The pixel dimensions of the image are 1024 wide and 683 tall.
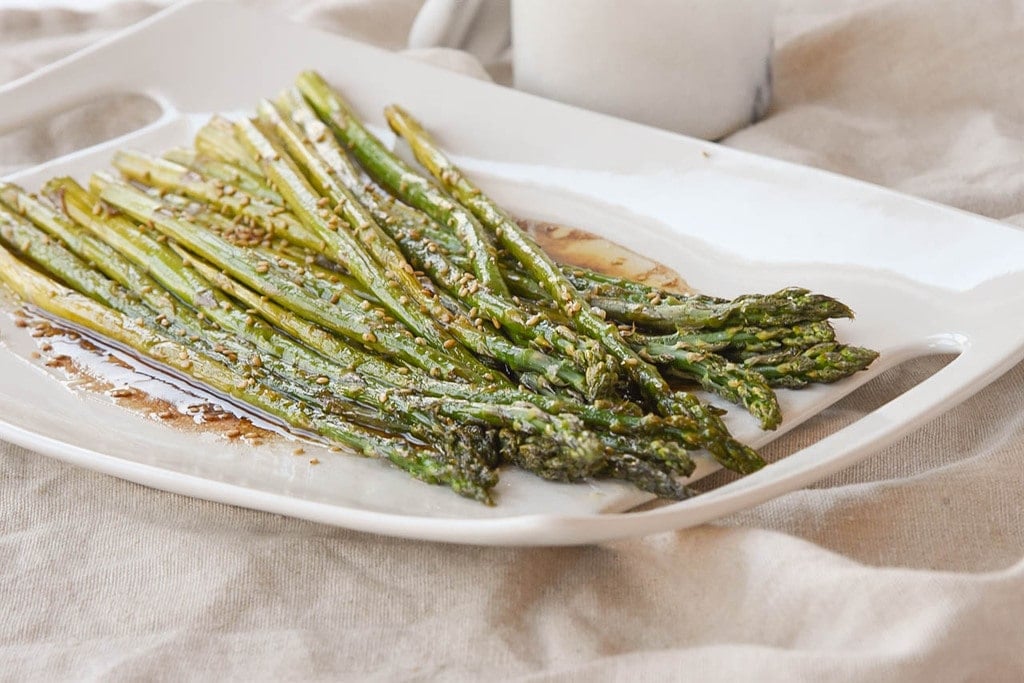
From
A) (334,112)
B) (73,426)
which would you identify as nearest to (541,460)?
(73,426)

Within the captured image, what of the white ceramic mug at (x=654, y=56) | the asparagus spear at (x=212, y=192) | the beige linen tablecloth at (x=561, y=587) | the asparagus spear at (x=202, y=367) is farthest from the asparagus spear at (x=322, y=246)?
the white ceramic mug at (x=654, y=56)

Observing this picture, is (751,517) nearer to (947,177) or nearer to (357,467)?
(357,467)

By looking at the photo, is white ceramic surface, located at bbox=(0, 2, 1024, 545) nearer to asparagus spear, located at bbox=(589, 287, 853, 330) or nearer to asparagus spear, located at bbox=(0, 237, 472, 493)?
asparagus spear, located at bbox=(0, 237, 472, 493)

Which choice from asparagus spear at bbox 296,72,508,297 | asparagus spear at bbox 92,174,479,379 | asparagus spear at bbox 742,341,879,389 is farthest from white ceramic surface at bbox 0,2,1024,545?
asparagus spear at bbox 92,174,479,379

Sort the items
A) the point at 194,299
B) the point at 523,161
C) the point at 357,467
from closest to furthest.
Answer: the point at 357,467
the point at 194,299
the point at 523,161

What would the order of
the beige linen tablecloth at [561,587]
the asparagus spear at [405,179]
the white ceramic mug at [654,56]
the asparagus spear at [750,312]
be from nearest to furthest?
the beige linen tablecloth at [561,587] → the asparagus spear at [750,312] → the asparagus spear at [405,179] → the white ceramic mug at [654,56]

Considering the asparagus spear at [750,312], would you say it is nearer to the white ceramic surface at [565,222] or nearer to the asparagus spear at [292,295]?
the white ceramic surface at [565,222]

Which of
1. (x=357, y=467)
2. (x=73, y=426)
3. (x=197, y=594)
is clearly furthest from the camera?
(x=73, y=426)
